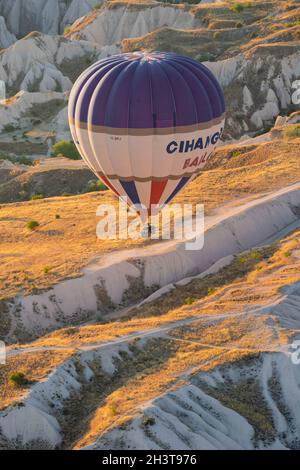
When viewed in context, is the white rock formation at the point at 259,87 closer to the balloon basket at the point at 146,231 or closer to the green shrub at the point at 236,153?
the green shrub at the point at 236,153

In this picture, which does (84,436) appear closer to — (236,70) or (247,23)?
(236,70)

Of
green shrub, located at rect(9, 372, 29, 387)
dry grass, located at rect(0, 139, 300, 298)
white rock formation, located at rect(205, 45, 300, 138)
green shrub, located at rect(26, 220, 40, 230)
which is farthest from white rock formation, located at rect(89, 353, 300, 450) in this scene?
white rock formation, located at rect(205, 45, 300, 138)

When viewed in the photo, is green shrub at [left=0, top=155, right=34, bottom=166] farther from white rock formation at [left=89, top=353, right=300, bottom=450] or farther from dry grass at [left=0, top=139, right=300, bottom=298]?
white rock formation at [left=89, top=353, right=300, bottom=450]

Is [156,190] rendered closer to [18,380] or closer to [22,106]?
[18,380]

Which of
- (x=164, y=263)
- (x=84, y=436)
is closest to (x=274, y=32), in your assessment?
(x=164, y=263)

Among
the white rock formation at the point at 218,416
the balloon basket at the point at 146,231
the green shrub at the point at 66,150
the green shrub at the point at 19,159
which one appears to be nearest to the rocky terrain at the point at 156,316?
the white rock formation at the point at 218,416

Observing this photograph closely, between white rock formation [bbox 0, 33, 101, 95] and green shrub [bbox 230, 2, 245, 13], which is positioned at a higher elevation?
green shrub [bbox 230, 2, 245, 13]
